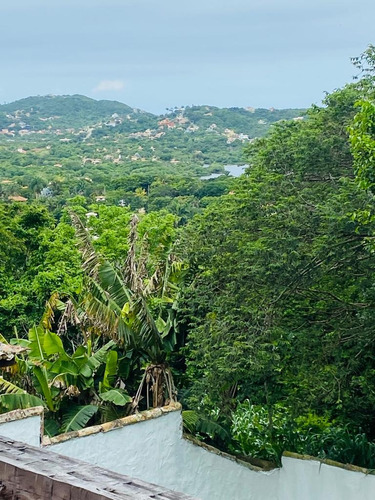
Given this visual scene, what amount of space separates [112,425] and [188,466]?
1217 mm

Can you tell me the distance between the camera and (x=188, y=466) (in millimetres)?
7676

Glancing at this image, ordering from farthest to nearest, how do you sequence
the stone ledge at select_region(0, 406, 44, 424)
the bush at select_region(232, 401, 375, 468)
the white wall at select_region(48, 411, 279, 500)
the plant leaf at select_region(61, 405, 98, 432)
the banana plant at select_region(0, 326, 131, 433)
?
the banana plant at select_region(0, 326, 131, 433) → the plant leaf at select_region(61, 405, 98, 432) → the bush at select_region(232, 401, 375, 468) → the white wall at select_region(48, 411, 279, 500) → the stone ledge at select_region(0, 406, 44, 424)

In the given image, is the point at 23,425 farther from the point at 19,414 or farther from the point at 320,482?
the point at 320,482

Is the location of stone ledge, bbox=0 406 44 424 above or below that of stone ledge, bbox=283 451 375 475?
above

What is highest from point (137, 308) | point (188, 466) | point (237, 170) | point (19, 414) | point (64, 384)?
point (237, 170)

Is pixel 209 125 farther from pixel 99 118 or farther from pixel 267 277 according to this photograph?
pixel 267 277

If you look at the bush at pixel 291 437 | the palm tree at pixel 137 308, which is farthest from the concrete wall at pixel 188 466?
the palm tree at pixel 137 308

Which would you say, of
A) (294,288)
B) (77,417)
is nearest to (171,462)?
(77,417)

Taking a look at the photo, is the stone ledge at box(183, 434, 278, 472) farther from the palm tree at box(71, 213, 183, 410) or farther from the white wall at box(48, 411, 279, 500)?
the palm tree at box(71, 213, 183, 410)

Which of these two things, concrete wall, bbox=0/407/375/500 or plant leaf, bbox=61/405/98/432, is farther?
plant leaf, bbox=61/405/98/432

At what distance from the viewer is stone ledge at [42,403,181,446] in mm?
6547

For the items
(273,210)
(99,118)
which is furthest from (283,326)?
(99,118)

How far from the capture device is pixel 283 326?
336 inches

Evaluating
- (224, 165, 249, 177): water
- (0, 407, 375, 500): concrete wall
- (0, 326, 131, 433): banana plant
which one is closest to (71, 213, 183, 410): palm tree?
(0, 326, 131, 433): banana plant
